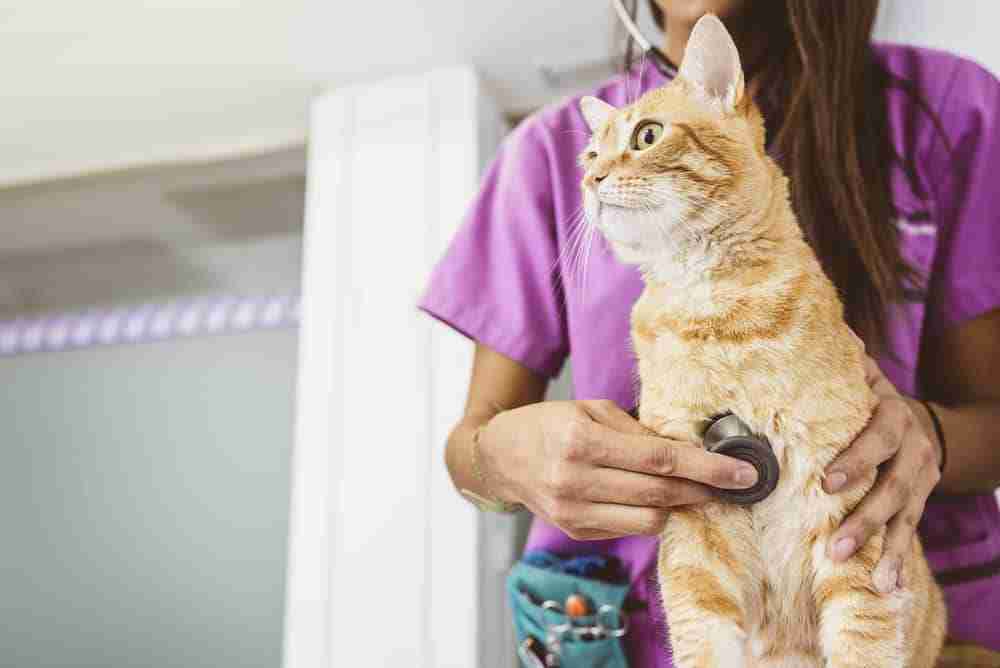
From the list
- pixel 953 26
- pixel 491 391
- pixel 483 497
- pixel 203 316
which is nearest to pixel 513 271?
pixel 491 391

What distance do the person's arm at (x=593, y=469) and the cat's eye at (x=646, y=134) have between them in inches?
5.6

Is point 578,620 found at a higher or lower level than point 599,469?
lower

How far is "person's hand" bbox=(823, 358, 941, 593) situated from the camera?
1.14ft

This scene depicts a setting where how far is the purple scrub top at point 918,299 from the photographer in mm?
534

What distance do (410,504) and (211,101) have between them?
37.3 inches

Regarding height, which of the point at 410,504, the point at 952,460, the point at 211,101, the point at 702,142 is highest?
the point at 211,101

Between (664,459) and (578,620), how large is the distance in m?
0.25

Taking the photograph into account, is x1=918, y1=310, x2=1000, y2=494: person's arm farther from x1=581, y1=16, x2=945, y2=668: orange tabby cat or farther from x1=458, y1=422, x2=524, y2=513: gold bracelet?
x1=458, y1=422, x2=524, y2=513: gold bracelet

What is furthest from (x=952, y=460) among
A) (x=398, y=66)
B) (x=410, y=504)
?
(x=398, y=66)

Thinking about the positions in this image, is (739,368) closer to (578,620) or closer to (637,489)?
(637,489)

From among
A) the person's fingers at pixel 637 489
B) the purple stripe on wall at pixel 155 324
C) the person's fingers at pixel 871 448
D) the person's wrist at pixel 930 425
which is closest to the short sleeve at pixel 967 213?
the person's wrist at pixel 930 425

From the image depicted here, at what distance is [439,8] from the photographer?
4.29 ft

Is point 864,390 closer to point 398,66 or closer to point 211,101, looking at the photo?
point 398,66

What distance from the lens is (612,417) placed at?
41cm
